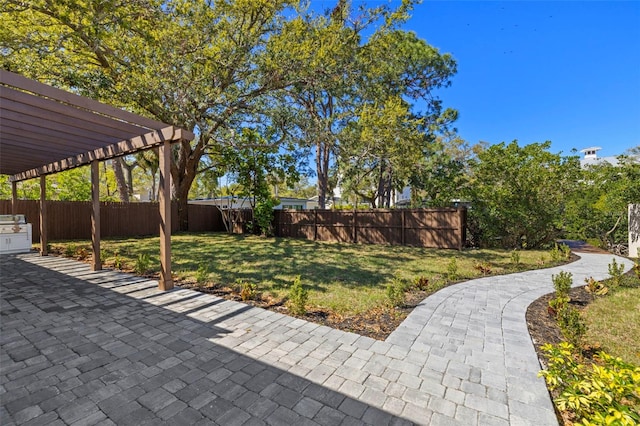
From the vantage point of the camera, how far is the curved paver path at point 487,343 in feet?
7.04

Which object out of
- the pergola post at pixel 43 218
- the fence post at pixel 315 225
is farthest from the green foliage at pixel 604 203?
the pergola post at pixel 43 218

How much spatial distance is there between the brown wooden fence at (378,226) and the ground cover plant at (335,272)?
0.86 meters

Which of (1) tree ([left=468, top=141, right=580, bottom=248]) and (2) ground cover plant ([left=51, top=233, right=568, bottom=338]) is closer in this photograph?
(2) ground cover plant ([left=51, top=233, right=568, bottom=338])

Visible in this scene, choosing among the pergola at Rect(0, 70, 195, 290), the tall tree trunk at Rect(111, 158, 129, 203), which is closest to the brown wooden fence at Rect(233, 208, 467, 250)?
the tall tree trunk at Rect(111, 158, 129, 203)

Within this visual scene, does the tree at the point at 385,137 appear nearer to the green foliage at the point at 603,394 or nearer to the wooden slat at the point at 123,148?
the wooden slat at the point at 123,148

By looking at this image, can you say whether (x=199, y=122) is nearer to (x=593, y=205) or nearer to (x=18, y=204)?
(x=18, y=204)

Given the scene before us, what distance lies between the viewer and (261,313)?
12.7ft

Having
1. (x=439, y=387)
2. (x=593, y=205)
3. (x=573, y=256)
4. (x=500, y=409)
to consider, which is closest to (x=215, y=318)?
(x=439, y=387)

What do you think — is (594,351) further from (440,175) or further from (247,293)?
(440,175)

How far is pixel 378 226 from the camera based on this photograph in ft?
39.0

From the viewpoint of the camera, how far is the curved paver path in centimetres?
215

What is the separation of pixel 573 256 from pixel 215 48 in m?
12.3

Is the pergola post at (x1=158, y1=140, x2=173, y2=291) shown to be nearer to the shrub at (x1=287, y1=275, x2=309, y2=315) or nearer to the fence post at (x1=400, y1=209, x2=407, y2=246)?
the shrub at (x1=287, y1=275, x2=309, y2=315)

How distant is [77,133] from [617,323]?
831 centimetres
